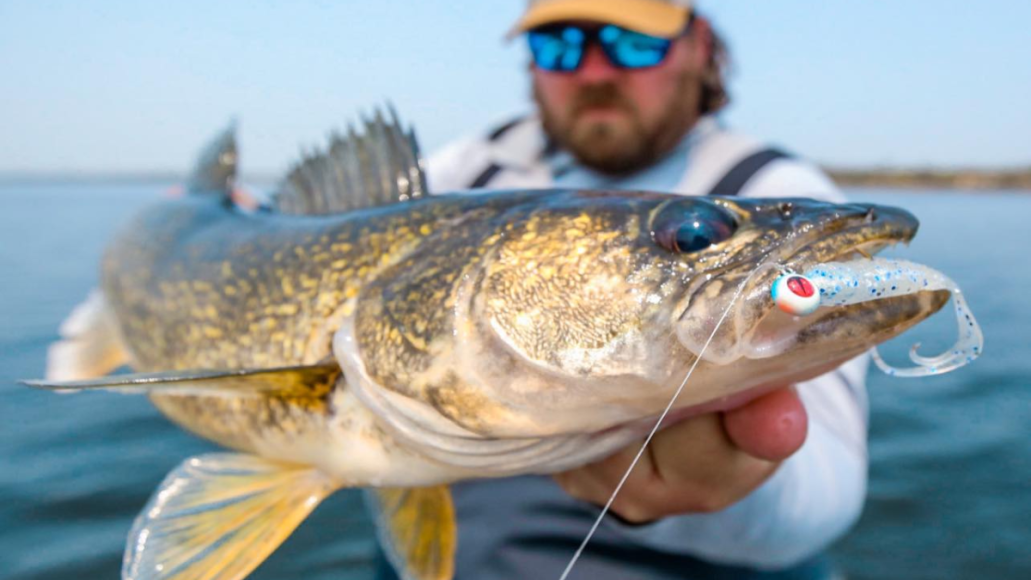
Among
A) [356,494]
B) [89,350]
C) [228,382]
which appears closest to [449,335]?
[228,382]

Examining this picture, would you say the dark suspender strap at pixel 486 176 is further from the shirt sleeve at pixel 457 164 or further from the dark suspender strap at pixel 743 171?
the dark suspender strap at pixel 743 171

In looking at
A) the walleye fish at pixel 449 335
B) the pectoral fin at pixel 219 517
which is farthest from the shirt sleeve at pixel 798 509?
the pectoral fin at pixel 219 517

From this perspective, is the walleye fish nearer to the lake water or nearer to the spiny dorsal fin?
the spiny dorsal fin

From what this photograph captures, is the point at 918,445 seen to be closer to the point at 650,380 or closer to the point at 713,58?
the point at 713,58

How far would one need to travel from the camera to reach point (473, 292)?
1.51 meters

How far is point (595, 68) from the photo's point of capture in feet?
11.3

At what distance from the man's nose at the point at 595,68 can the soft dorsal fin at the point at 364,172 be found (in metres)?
1.43

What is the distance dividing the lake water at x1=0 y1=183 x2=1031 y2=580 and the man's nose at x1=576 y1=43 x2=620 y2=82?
7.11 feet

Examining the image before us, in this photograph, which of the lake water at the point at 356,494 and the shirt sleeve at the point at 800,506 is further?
the lake water at the point at 356,494

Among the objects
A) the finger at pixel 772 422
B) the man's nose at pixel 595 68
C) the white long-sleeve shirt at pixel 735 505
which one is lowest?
the white long-sleeve shirt at pixel 735 505

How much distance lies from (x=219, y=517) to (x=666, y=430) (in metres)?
1.05

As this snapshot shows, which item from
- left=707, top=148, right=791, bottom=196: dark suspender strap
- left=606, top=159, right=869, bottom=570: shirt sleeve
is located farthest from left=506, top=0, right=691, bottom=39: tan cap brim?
left=606, top=159, right=869, bottom=570: shirt sleeve

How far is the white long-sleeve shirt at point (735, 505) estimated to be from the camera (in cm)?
213

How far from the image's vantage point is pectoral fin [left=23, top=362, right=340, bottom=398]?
1529 millimetres
